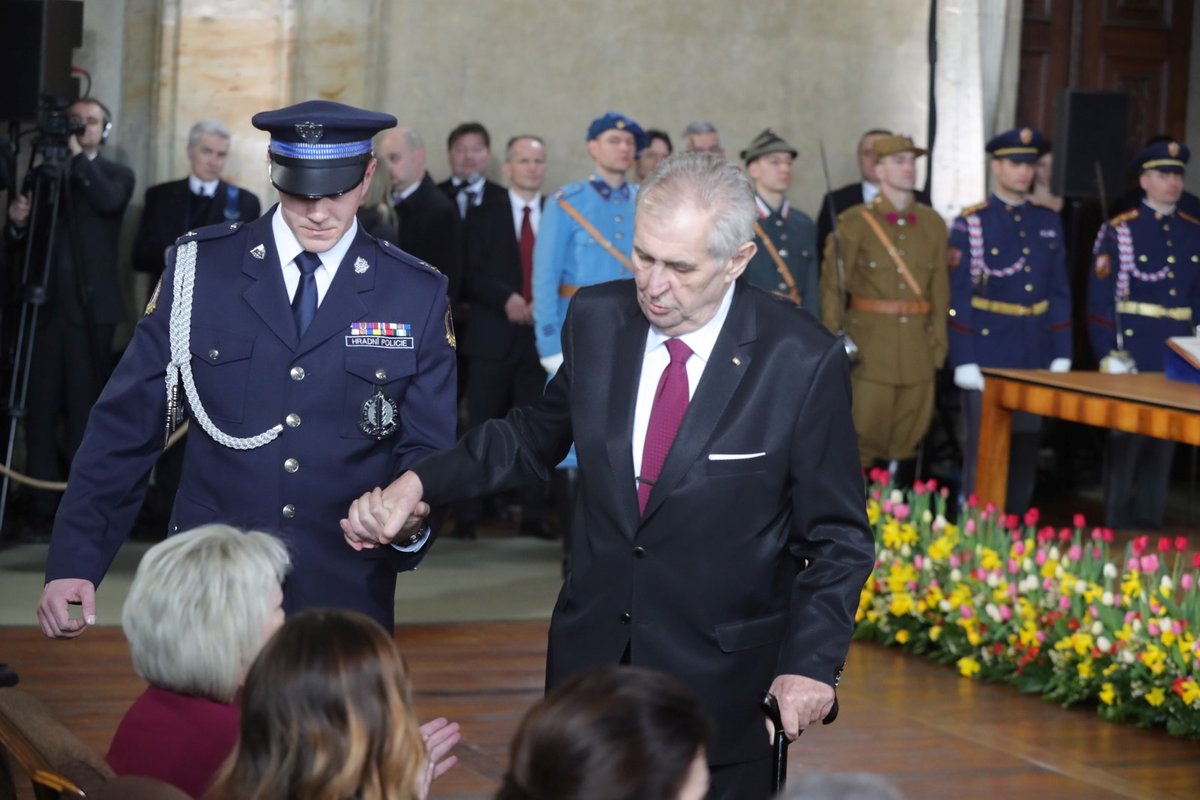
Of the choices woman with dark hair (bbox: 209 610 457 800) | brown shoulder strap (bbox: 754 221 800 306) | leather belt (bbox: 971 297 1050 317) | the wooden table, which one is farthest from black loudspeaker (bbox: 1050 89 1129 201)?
woman with dark hair (bbox: 209 610 457 800)

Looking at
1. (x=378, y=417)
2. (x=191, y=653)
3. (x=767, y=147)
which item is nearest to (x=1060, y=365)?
(x=767, y=147)

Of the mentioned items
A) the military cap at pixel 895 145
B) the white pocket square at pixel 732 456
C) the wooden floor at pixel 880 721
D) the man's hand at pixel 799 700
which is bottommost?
the wooden floor at pixel 880 721

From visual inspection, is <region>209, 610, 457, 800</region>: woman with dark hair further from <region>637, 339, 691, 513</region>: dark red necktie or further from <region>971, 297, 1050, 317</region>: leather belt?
<region>971, 297, 1050, 317</region>: leather belt

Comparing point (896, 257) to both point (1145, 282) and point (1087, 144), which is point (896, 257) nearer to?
point (1087, 144)

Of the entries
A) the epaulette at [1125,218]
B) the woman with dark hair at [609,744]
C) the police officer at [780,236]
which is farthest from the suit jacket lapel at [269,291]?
the epaulette at [1125,218]

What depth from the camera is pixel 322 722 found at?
204 centimetres

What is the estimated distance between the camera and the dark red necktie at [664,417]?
2.82m

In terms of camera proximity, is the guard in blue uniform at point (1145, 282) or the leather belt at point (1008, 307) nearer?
the leather belt at point (1008, 307)

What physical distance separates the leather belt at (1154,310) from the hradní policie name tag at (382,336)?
6097 mm

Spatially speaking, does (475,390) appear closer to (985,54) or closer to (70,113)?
(70,113)

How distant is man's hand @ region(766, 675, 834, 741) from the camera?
2.70 m

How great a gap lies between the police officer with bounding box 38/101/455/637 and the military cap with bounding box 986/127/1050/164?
5442mm

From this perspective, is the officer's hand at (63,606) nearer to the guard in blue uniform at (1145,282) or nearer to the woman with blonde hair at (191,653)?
the woman with blonde hair at (191,653)

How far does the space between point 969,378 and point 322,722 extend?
6.40m
